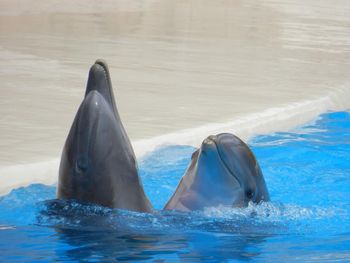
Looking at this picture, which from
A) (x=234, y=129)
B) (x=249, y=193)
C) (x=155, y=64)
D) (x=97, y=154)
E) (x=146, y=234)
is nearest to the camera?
(x=97, y=154)

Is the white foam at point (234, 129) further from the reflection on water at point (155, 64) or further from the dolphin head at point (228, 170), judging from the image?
the dolphin head at point (228, 170)

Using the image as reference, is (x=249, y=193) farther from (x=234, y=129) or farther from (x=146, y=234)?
(x=234, y=129)

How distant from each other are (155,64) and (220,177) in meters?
6.04

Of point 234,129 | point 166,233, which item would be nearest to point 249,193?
point 166,233

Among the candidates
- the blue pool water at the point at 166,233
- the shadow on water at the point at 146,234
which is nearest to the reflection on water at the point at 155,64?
the blue pool water at the point at 166,233

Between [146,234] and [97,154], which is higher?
[97,154]

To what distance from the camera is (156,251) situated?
12.9ft

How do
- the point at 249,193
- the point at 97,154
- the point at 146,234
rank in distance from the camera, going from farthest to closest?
the point at 249,193, the point at 146,234, the point at 97,154

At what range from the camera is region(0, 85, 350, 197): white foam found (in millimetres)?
5484

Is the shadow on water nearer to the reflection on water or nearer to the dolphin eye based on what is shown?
the dolphin eye

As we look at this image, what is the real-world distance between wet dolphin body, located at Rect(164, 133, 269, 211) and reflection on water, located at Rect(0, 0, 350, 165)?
1777 millimetres

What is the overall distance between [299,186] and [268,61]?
4782mm

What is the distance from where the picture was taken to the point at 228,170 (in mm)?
4172

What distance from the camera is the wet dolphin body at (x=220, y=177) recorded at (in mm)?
4141
